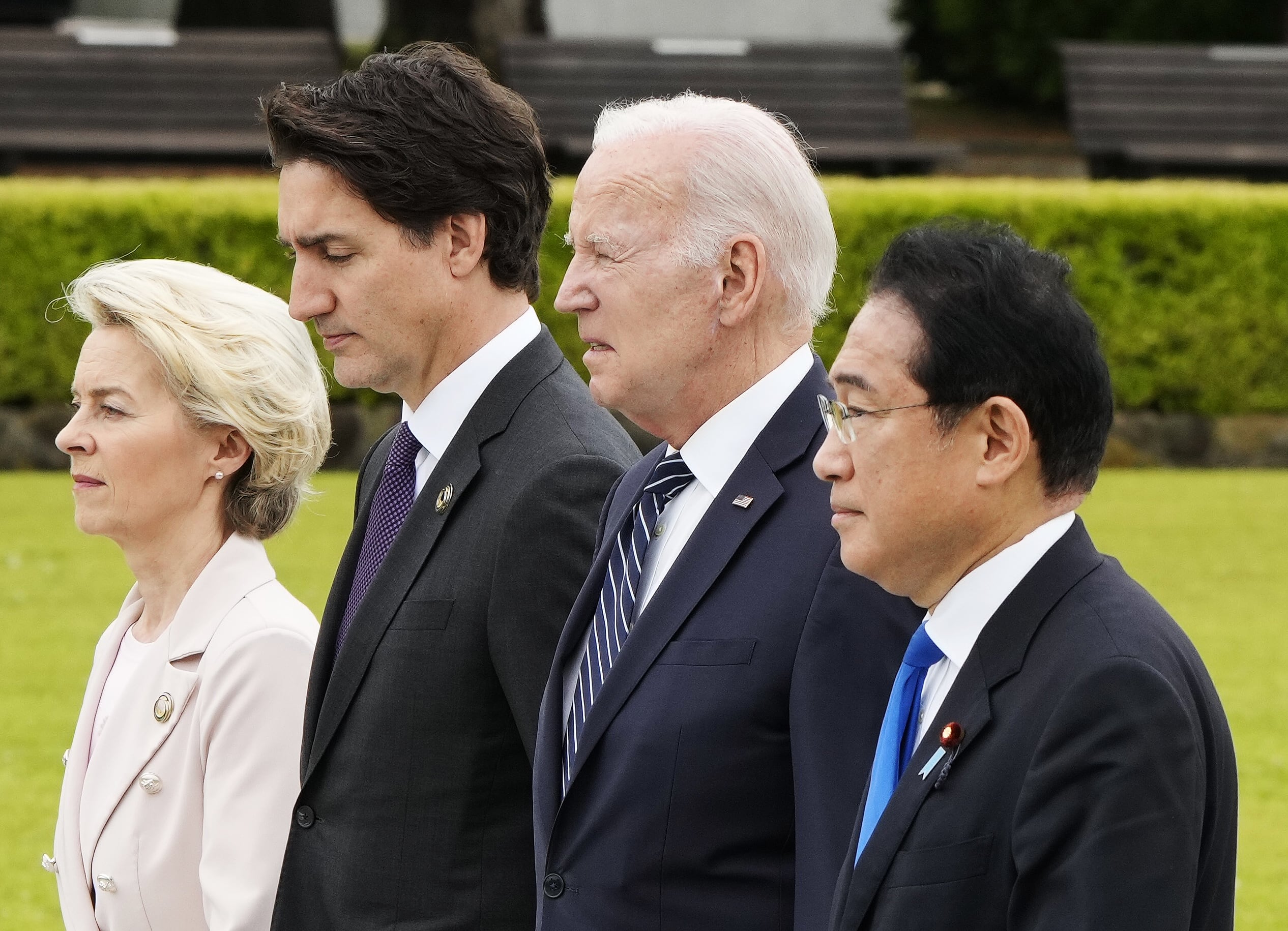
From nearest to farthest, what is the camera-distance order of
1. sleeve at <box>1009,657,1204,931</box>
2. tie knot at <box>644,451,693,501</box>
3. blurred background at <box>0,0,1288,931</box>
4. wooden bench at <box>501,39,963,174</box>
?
sleeve at <box>1009,657,1204,931</box> → tie knot at <box>644,451,693,501</box> → blurred background at <box>0,0,1288,931</box> → wooden bench at <box>501,39,963,174</box>

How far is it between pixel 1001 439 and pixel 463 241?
1.25 meters

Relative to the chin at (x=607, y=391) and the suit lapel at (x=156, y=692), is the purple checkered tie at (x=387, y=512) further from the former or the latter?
the chin at (x=607, y=391)

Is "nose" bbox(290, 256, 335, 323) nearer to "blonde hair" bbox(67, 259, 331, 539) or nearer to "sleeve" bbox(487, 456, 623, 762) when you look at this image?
"blonde hair" bbox(67, 259, 331, 539)

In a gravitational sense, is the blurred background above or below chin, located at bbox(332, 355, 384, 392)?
below

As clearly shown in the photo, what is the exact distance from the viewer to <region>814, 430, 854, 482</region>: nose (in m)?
2.22

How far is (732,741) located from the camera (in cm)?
239

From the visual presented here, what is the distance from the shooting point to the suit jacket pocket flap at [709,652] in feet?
7.94

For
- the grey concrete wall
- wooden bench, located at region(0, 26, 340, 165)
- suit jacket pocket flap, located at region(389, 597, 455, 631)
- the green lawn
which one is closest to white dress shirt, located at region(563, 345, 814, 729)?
suit jacket pocket flap, located at region(389, 597, 455, 631)

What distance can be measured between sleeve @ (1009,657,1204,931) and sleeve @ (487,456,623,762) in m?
1.03

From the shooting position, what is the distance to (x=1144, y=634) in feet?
6.28

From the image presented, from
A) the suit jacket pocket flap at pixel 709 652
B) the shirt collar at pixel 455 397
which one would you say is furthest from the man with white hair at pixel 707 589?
the shirt collar at pixel 455 397

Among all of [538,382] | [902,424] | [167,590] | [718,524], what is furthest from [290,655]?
[902,424]

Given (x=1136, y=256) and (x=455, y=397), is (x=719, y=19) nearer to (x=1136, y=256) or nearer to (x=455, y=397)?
(x=1136, y=256)

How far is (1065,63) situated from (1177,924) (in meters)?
17.6
